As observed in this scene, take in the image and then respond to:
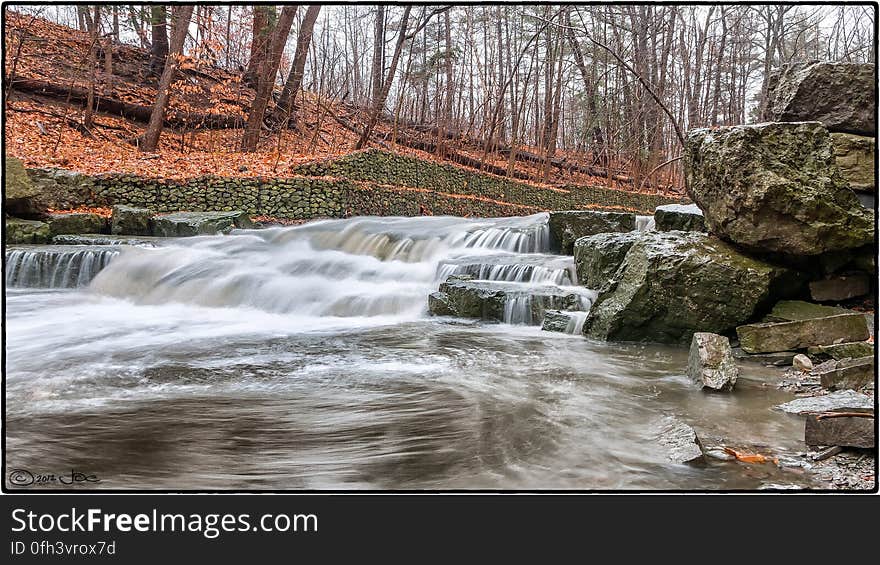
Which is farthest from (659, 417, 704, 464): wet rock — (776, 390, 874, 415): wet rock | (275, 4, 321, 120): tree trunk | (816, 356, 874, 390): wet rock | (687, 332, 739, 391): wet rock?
(275, 4, 321, 120): tree trunk

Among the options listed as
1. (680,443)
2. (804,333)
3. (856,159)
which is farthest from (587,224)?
(680,443)

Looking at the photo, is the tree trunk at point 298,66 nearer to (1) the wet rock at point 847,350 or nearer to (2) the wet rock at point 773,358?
(2) the wet rock at point 773,358

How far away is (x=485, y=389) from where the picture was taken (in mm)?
4168

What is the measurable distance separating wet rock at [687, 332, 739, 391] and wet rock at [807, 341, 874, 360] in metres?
0.96

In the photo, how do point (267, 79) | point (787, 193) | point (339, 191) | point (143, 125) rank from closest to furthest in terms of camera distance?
1. point (787, 193)
2. point (339, 191)
3. point (267, 79)
4. point (143, 125)

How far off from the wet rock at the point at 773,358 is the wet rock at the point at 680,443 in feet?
7.01

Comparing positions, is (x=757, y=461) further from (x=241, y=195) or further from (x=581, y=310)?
(x=241, y=195)

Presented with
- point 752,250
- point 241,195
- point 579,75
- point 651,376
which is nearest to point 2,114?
point 651,376

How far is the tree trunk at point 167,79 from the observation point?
632 inches

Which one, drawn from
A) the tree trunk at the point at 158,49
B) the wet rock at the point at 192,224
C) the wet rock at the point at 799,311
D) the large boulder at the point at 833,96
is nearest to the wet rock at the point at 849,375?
the wet rock at the point at 799,311

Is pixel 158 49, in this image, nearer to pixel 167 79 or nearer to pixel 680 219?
pixel 167 79

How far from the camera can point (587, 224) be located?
10.0 m

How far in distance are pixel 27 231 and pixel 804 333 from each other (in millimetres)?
11986

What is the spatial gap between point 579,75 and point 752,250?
72.6 ft
